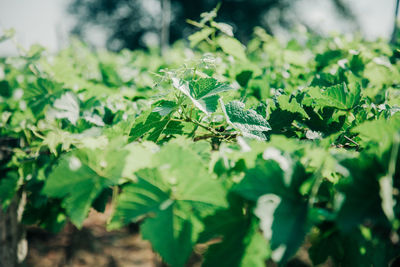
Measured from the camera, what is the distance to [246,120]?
2.39 ft

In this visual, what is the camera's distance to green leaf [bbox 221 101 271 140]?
0.72 meters

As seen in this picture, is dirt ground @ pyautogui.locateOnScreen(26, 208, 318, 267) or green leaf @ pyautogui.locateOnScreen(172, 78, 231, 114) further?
dirt ground @ pyautogui.locateOnScreen(26, 208, 318, 267)

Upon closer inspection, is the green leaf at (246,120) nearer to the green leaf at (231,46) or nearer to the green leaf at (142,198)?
the green leaf at (142,198)

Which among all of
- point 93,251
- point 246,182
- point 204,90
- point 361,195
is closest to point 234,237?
point 246,182

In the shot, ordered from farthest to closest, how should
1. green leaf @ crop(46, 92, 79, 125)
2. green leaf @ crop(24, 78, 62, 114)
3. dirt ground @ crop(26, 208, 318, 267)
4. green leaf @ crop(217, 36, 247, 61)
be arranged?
1. dirt ground @ crop(26, 208, 318, 267)
2. green leaf @ crop(217, 36, 247, 61)
3. green leaf @ crop(24, 78, 62, 114)
4. green leaf @ crop(46, 92, 79, 125)

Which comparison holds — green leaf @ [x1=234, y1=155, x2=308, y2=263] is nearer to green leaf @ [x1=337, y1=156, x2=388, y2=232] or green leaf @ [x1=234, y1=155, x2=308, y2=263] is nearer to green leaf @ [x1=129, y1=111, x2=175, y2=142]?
green leaf @ [x1=337, y1=156, x2=388, y2=232]

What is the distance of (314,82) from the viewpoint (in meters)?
1.16

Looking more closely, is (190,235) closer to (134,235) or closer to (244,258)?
(244,258)

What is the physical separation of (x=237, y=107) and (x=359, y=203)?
373 mm

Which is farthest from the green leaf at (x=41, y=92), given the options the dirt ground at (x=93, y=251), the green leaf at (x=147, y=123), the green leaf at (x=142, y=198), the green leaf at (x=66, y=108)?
the dirt ground at (x=93, y=251)

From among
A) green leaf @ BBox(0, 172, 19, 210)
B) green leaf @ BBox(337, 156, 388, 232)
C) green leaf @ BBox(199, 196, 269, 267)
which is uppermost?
green leaf @ BBox(337, 156, 388, 232)

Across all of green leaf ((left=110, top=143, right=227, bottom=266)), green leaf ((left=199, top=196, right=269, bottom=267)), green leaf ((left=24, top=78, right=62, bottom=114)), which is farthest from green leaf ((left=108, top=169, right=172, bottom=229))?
green leaf ((left=24, top=78, right=62, bottom=114))

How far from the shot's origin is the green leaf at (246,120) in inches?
28.4

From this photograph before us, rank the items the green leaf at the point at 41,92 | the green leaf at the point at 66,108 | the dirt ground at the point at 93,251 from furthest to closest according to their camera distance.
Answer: the dirt ground at the point at 93,251 → the green leaf at the point at 41,92 → the green leaf at the point at 66,108
